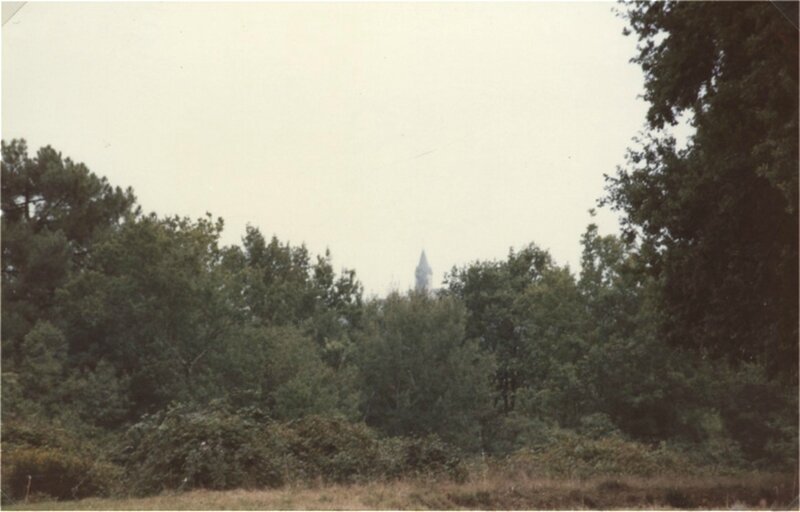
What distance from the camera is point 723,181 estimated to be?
36.7ft

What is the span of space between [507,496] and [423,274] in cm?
381

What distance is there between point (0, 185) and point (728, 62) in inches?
433

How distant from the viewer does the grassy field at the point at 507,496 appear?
33.0ft

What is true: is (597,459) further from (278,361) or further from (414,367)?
(278,361)

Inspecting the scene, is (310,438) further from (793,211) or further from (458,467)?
(793,211)

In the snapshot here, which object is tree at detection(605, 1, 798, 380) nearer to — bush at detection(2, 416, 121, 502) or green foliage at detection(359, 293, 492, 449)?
green foliage at detection(359, 293, 492, 449)

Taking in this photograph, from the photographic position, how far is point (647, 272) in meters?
12.9

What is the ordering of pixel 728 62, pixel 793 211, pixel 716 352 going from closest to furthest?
pixel 793 211 → pixel 728 62 → pixel 716 352

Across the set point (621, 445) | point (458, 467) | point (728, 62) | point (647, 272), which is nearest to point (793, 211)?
point (728, 62)

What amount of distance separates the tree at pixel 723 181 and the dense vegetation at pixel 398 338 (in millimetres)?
34

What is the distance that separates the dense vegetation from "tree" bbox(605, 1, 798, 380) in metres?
0.03

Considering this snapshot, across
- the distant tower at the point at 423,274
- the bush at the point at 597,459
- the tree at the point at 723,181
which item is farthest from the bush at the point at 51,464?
the tree at the point at 723,181

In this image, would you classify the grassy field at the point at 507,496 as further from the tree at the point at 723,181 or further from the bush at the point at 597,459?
the tree at the point at 723,181

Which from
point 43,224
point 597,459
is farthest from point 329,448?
point 43,224
